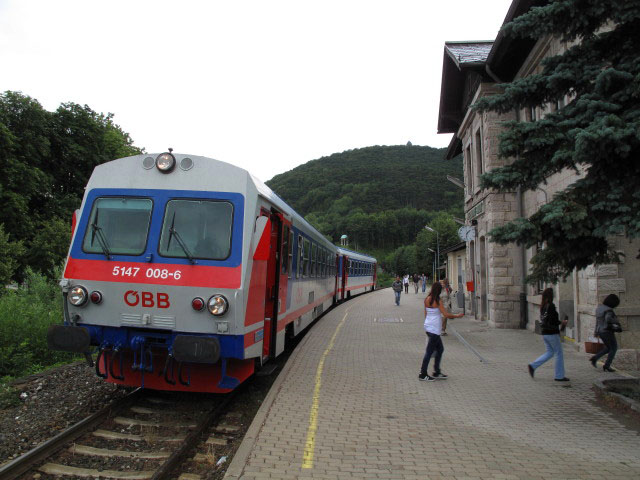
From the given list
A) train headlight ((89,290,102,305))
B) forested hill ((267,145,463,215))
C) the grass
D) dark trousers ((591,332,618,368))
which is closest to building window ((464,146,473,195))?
dark trousers ((591,332,618,368))

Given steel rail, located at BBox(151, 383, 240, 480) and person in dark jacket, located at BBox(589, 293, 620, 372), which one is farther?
person in dark jacket, located at BBox(589, 293, 620, 372)

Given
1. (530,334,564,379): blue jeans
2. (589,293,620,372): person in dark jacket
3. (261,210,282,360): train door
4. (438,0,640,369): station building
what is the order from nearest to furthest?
(261,210,282,360): train door
(530,334,564,379): blue jeans
(589,293,620,372): person in dark jacket
(438,0,640,369): station building

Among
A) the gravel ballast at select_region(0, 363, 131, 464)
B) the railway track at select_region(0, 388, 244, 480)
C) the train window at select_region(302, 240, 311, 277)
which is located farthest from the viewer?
the train window at select_region(302, 240, 311, 277)

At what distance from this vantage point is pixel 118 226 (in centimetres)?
669

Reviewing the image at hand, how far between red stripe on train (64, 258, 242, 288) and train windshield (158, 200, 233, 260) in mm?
176

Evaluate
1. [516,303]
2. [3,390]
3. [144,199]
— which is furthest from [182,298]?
[516,303]

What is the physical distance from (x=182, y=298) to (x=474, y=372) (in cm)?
577

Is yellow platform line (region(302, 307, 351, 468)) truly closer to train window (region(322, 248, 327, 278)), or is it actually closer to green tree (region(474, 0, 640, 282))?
green tree (region(474, 0, 640, 282))

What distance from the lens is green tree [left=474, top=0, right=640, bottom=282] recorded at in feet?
18.5

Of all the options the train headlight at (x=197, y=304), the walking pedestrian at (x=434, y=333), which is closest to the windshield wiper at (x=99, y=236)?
the train headlight at (x=197, y=304)

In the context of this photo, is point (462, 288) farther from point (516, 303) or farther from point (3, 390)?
point (3, 390)

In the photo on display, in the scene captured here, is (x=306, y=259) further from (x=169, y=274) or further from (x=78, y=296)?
(x=78, y=296)

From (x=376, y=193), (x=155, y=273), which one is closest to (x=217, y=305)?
(x=155, y=273)

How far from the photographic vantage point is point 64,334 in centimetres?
624
